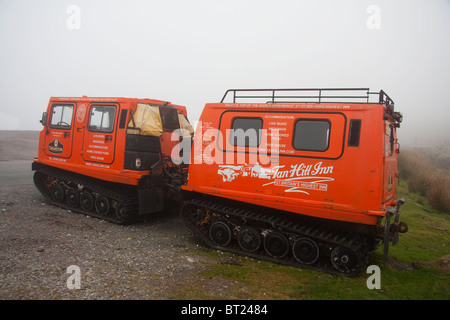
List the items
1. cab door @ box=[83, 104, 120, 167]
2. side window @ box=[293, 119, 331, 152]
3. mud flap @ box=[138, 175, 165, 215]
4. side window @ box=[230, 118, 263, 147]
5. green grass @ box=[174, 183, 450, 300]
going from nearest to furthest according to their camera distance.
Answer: green grass @ box=[174, 183, 450, 300]
side window @ box=[293, 119, 331, 152]
side window @ box=[230, 118, 263, 147]
mud flap @ box=[138, 175, 165, 215]
cab door @ box=[83, 104, 120, 167]

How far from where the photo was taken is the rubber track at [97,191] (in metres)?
8.98

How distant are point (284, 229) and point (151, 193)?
12.7 feet

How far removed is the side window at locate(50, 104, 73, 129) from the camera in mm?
10188

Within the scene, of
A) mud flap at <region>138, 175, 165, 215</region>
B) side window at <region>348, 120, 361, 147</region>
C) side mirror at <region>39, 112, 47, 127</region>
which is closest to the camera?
side window at <region>348, 120, 361, 147</region>

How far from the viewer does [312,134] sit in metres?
6.45

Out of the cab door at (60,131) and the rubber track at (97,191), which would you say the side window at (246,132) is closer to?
the rubber track at (97,191)

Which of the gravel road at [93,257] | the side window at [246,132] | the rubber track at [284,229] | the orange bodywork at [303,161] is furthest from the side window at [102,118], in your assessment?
the side window at [246,132]

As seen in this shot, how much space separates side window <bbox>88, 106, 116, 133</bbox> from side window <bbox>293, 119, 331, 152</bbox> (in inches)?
204

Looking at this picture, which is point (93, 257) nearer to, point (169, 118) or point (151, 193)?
point (151, 193)

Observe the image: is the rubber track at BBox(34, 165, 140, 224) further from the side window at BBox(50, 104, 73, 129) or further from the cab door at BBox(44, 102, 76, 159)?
the side window at BBox(50, 104, 73, 129)

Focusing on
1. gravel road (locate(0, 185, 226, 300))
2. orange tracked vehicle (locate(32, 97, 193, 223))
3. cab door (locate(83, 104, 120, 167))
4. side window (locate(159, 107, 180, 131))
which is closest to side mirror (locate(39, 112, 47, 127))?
orange tracked vehicle (locate(32, 97, 193, 223))

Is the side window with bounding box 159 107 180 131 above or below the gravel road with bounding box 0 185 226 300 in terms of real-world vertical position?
above
